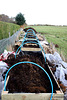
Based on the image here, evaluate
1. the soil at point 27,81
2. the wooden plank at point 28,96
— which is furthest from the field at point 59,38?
the wooden plank at point 28,96

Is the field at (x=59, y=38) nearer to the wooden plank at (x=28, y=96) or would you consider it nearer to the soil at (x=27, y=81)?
the soil at (x=27, y=81)

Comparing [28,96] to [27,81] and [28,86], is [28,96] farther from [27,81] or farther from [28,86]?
[27,81]

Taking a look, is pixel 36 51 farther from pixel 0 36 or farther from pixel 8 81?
pixel 0 36

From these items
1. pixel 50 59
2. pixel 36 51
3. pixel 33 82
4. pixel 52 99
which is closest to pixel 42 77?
pixel 33 82

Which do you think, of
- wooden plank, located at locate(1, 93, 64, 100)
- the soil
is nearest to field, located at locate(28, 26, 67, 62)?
the soil

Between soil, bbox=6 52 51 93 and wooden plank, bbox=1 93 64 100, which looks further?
soil, bbox=6 52 51 93

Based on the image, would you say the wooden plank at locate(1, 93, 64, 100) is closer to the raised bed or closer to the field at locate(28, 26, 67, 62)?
the raised bed

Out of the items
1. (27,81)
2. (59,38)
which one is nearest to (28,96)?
(27,81)

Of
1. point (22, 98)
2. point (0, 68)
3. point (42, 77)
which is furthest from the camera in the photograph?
point (0, 68)

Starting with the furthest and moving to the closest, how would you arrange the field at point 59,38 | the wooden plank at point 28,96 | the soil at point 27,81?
the field at point 59,38, the soil at point 27,81, the wooden plank at point 28,96

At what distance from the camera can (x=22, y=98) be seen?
1930 millimetres

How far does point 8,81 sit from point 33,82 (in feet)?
2.07

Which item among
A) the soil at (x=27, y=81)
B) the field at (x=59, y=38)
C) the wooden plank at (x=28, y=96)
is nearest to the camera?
the wooden plank at (x=28, y=96)

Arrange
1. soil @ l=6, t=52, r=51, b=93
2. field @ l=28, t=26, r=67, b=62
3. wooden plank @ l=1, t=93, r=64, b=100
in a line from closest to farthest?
wooden plank @ l=1, t=93, r=64, b=100 < soil @ l=6, t=52, r=51, b=93 < field @ l=28, t=26, r=67, b=62
